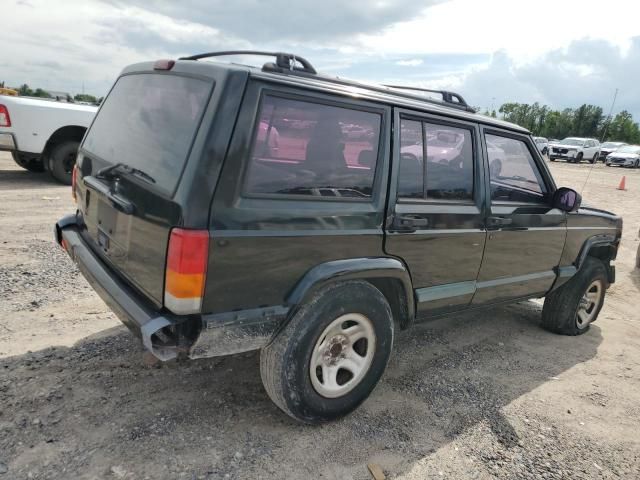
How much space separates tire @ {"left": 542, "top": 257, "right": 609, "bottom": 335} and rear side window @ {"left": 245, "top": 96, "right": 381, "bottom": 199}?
2678 mm

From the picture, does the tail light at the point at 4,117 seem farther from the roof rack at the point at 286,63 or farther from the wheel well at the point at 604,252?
the wheel well at the point at 604,252

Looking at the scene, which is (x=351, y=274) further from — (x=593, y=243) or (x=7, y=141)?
(x=7, y=141)

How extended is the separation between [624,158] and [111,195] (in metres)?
34.7

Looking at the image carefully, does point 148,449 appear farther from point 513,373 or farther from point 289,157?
point 513,373

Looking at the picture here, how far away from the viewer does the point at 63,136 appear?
8672 millimetres

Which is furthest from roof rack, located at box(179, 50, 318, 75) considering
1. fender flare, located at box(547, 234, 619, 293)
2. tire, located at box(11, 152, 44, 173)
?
tire, located at box(11, 152, 44, 173)

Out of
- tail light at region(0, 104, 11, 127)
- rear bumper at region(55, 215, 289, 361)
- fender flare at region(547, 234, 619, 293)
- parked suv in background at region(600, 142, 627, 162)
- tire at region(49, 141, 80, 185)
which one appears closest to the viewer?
rear bumper at region(55, 215, 289, 361)

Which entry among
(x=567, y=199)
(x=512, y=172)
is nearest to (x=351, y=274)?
(x=512, y=172)

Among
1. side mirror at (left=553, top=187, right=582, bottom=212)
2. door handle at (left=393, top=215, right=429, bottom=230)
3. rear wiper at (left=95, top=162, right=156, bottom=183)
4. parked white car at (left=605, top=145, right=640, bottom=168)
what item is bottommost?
door handle at (left=393, top=215, right=429, bottom=230)

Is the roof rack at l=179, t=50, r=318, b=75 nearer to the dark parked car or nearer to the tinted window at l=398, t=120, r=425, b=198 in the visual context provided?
the dark parked car

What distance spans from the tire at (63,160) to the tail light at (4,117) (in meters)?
0.83

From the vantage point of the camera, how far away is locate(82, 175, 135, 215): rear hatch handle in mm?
2447

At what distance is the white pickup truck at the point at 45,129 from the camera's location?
810 centimetres

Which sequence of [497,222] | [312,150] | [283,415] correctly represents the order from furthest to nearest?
[497,222] → [283,415] → [312,150]
